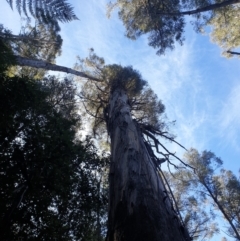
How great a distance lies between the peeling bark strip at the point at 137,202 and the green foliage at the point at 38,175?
0.96 meters

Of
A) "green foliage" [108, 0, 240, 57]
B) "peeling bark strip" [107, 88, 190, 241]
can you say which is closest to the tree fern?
"peeling bark strip" [107, 88, 190, 241]

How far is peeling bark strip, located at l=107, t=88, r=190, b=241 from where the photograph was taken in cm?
261

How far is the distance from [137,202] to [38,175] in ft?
5.95

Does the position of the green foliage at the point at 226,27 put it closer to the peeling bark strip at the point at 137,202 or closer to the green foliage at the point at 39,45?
the green foliage at the point at 39,45

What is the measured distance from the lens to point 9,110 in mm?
4293

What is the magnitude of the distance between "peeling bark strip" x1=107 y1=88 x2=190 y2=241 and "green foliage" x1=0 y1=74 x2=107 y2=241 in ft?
3.14

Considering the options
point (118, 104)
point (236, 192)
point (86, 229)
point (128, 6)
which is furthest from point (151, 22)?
point (236, 192)

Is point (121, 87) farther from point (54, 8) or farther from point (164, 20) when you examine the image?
point (54, 8)

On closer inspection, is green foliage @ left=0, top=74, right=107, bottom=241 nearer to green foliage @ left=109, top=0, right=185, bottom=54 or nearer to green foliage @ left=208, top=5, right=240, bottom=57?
green foliage @ left=109, top=0, right=185, bottom=54

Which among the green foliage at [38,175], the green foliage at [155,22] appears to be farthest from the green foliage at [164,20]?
the green foliage at [38,175]

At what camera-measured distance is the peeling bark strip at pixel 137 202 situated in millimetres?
2614

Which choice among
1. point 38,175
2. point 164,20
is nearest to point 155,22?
point 164,20

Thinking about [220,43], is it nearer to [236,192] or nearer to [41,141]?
[236,192]

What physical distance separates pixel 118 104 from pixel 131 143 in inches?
122
